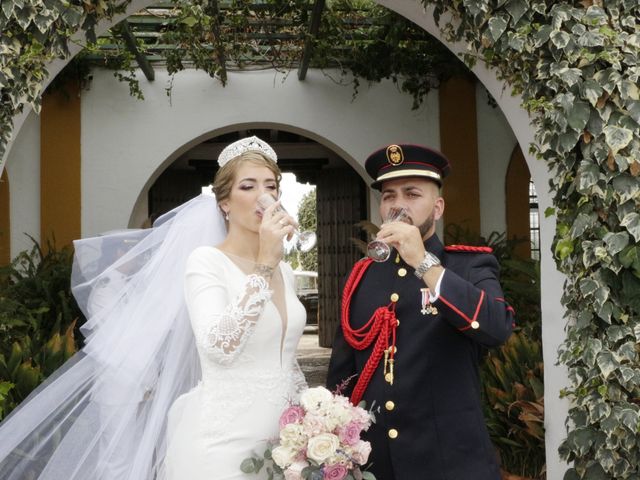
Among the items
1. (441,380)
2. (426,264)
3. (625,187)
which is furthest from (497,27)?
(441,380)

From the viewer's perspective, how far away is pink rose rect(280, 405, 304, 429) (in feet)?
6.54

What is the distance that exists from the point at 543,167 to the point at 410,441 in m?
2.04

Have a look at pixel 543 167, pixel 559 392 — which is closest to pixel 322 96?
pixel 543 167

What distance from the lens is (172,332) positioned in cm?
248

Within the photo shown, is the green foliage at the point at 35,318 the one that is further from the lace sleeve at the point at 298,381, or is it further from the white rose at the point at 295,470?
the white rose at the point at 295,470

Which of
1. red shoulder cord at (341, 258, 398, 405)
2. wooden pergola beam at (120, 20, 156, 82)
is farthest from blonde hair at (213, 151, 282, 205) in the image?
wooden pergola beam at (120, 20, 156, 82)

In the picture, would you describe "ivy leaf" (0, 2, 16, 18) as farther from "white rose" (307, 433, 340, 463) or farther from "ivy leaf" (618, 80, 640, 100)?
"ivy leaf" (618, 80, 640, 100)

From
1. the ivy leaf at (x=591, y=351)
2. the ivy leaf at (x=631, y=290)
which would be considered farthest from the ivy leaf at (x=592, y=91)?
the ivy leaf at (x=591, y=351)

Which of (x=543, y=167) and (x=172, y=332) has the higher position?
(x=543, y=167)

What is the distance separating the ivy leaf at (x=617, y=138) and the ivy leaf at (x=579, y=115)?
4.4 inches

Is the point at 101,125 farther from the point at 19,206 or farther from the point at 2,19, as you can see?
the point at 2,19

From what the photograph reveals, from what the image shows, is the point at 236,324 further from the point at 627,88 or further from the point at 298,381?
the point at 627,88

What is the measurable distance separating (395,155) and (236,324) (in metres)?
0.78

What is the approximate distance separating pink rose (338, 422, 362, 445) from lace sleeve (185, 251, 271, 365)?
36 centimetres
